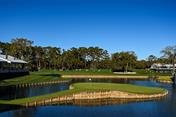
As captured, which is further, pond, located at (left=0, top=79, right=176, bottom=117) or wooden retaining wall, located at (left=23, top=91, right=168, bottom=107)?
wooden retaining wall, located at (left=23, top=91, right=168, bottom=107)

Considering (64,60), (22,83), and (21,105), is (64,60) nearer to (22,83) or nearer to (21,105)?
(22,83)

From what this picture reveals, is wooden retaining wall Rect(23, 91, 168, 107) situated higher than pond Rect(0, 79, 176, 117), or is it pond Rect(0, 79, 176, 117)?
wooden retaining wall Rect(23, 91, 168, 107)

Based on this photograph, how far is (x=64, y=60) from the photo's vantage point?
199750 mm

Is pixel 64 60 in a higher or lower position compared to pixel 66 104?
higher

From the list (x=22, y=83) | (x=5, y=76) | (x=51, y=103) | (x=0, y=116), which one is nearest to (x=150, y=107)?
(x=51, y=103)

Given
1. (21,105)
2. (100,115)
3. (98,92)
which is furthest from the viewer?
(98,92)

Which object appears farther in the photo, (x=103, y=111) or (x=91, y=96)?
(x=91, y=96)

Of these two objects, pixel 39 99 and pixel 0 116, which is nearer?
Result: pixel 0 116

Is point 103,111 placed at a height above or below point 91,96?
below

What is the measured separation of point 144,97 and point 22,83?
36932 mm

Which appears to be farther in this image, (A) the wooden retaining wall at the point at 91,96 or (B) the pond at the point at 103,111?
(A) the wooden retaining wall at the point at 91,96

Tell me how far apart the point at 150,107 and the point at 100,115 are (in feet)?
37.4

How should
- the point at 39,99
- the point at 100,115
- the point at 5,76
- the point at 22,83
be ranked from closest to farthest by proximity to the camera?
the point at 100,115, the point at 39,99, the point at 22,83, the point at 5,76

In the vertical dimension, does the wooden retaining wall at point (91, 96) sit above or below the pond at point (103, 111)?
above
